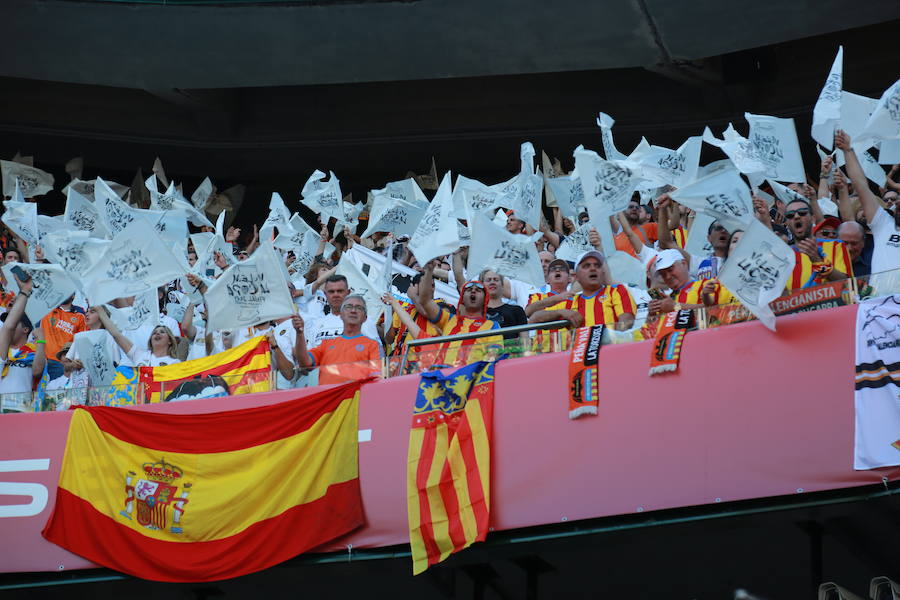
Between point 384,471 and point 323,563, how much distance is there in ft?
2.47

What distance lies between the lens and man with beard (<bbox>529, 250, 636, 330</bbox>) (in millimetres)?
8711

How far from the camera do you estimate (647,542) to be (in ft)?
27.3

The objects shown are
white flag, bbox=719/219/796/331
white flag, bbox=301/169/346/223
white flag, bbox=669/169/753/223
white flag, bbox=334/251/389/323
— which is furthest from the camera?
white flag, bbox=301/169/346/223

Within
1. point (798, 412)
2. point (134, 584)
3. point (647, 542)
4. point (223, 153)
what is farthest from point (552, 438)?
point (223, 153)

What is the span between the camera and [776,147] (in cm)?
952

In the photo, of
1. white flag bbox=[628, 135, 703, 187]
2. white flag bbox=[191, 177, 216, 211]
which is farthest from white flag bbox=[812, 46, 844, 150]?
white flag bbox=[191, 177, 216, 211]

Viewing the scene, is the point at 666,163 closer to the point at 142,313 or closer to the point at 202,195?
the point at 142,313

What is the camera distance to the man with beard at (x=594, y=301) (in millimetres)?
8711

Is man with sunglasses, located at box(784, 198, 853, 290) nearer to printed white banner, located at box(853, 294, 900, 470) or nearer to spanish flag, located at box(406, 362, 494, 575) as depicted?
printed white banner, located at box(853, 294, 900, 470)

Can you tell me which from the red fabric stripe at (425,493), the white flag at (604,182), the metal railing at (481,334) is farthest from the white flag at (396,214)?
the red fabric stripe at (425,493)

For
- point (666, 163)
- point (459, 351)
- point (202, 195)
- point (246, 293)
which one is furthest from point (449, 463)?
point (202, 195)

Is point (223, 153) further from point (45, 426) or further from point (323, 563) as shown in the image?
point (323, 563)

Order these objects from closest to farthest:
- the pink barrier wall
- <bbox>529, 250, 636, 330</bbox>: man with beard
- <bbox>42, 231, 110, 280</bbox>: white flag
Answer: the pink barrier wall
<bbox>529, 250, 636, 330</bbox>: man with beard
<bbox>42, 231, 110, 280</bbox>: white flag

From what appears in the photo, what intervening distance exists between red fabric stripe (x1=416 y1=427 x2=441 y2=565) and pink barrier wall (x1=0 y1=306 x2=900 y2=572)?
0.73 feet
